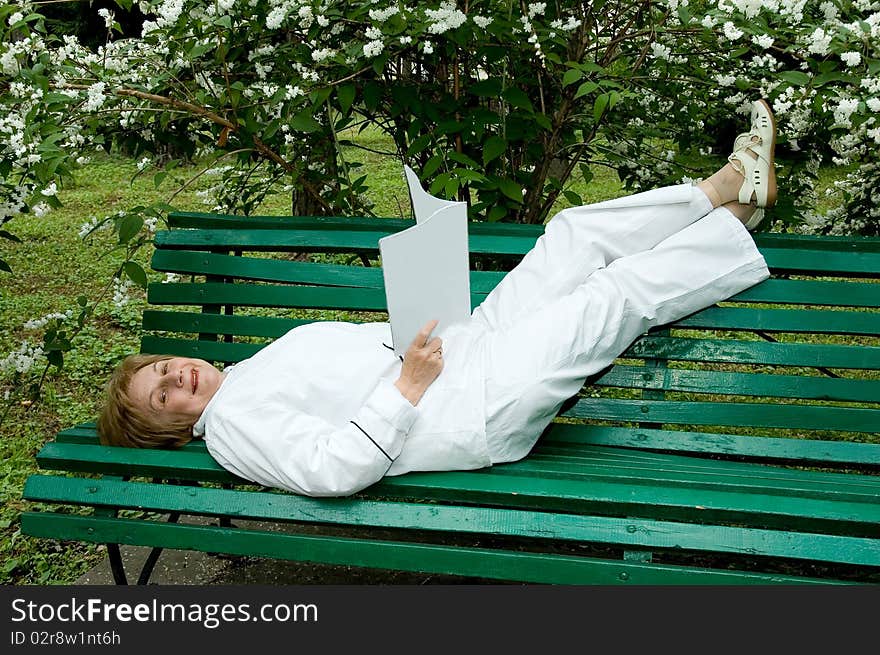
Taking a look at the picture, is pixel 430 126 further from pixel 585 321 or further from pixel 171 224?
pixel 585 321

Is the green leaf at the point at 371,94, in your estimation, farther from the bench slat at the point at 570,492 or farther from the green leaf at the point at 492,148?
the bench slat at the point at 570,492

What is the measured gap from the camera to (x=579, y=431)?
9.88ft

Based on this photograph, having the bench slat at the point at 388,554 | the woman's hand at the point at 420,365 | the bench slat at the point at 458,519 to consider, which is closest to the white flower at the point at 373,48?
the woman's hand at the point at 420,365

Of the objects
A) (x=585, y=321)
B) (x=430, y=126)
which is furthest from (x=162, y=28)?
(x=585, y=321)

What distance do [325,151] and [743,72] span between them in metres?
1.70

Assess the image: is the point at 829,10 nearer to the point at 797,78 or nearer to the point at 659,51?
the point at 797,78

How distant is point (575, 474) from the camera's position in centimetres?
251

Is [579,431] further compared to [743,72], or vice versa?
[743,72]

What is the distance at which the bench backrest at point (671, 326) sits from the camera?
2.93 metres

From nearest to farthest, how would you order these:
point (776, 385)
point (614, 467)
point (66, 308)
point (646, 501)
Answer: point (646, 501), point (614, 467), point (776, 385), point (66, 308)

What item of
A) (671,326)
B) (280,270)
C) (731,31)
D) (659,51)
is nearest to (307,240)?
(280,270)

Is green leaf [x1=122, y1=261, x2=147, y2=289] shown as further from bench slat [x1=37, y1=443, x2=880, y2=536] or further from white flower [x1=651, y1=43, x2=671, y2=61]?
white flower [x1=651, y1=43, x2=671, y2=61]

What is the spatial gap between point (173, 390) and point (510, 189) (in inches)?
59.7

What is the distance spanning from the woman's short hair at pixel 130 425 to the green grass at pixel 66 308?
32.3 inches
